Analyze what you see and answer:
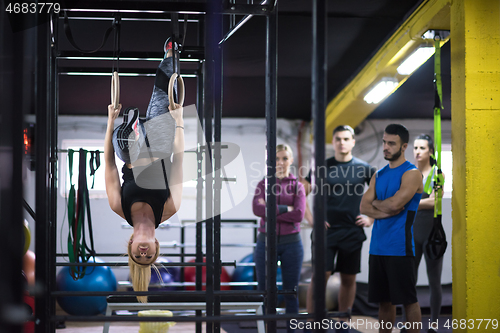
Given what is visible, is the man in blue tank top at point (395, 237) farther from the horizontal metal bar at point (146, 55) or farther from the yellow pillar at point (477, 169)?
the horizontal metal bar at point (146, 55)

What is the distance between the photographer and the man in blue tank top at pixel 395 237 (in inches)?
105

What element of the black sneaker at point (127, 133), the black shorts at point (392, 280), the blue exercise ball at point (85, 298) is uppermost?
the black sneaker at point (127, 133)

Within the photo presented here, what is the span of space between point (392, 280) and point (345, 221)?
712 mm

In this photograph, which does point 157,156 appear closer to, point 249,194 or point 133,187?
point 133,187

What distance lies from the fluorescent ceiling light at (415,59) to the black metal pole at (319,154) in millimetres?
2769

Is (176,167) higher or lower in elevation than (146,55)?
lower

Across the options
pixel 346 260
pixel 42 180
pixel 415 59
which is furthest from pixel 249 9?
pixel 415 59

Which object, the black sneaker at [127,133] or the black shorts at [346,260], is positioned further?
the black shorts at [346,260]

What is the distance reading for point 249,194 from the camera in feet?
21.5

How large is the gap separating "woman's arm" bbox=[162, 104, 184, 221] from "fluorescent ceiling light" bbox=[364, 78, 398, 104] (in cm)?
308

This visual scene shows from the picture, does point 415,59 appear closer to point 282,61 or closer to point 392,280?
point 282,61

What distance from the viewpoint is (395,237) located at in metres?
2.74

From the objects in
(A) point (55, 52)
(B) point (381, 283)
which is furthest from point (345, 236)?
(A) point (55, 52)

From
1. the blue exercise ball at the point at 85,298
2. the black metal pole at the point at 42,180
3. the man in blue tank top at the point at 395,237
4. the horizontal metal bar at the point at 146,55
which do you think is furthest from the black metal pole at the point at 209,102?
the blue exercise ball at the point at 85,298
